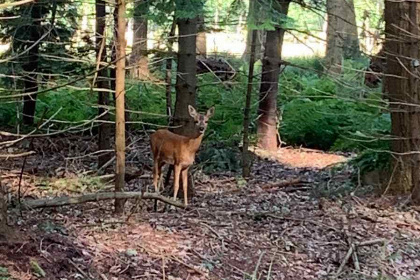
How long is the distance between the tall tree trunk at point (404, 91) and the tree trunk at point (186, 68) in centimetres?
260

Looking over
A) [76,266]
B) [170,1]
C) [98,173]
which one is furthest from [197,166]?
[76,266]

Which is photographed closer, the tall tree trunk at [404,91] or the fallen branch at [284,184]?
the tall tree trunk at [404,91]

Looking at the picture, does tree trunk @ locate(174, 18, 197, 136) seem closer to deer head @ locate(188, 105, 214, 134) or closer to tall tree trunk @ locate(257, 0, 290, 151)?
deer head @ locate(188, 105, 214, 134)

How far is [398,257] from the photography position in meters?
7.06

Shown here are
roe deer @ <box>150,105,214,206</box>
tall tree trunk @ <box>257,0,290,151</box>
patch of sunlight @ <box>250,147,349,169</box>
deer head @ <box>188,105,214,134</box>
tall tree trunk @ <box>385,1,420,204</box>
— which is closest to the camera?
tall tree trunk @ <box>385,1,420,204</box>

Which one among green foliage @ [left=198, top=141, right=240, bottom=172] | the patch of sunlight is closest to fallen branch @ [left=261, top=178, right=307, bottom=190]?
green foliage @ [left=198, top=141, right=240, bottom=172]

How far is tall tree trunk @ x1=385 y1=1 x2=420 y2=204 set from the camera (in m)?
8.72

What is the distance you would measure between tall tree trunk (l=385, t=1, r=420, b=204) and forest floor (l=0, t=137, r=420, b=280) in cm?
40

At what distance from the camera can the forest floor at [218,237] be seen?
586 centimetres

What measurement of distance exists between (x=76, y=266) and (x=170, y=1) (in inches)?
167

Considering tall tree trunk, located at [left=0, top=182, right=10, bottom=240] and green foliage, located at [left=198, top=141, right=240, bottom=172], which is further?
green foliage, located at [left=198, top=141, right=240, bottom=172]

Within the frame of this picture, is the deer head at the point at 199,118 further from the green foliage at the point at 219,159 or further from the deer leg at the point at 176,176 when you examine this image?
the green foliage at the point at 219,159

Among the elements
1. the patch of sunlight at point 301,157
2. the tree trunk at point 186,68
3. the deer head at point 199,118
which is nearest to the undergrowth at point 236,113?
the patch of sunlight at point 301,157

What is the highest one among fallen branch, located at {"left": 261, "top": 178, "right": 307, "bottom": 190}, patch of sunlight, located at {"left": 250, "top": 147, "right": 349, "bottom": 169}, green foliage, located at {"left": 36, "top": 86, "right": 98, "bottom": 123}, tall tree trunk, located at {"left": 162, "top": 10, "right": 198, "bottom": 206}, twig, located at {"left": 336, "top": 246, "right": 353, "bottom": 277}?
tall tree trunk, located at {"left": 162, "top": 10, "right": 198, "bottom": 206}
